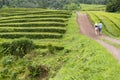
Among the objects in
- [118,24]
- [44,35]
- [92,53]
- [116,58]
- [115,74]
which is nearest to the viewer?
[115,74]

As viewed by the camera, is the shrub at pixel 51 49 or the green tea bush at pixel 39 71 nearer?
the green tea bush at pixel 39 71

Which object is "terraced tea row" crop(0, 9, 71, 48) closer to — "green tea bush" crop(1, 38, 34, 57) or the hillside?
the hillside

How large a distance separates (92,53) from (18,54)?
29.3ft

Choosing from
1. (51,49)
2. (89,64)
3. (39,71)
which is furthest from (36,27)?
(89,64)

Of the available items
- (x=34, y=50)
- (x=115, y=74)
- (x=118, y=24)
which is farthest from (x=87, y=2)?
(x=115, y=74)

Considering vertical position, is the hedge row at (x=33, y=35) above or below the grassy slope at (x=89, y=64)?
below

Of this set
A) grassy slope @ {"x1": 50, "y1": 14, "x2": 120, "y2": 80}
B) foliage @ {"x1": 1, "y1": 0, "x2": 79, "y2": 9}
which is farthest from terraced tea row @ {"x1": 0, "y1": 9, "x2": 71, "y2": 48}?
foliage @ {"x1": 1, "y1": 0, "x2": 79, "y2": 9}

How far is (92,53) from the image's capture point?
65.4 ft

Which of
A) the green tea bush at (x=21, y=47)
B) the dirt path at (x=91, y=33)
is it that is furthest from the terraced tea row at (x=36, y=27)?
the dirt path at (x=91, y=33)

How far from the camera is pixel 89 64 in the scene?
1780 cm

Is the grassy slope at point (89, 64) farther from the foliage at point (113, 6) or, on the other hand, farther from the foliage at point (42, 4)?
the foliage at point (42, 4)

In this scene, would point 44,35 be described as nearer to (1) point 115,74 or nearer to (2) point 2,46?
(2) point 2,46

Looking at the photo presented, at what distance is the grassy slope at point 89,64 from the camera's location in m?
15.6

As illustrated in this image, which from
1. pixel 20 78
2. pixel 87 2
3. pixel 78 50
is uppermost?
pixel 78 50
